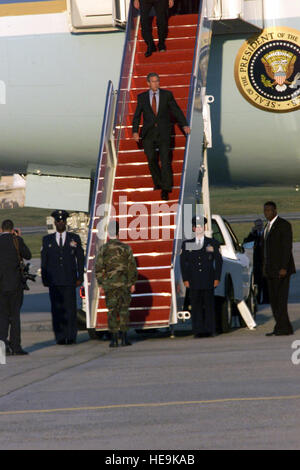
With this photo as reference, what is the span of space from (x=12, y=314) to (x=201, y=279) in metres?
2.99

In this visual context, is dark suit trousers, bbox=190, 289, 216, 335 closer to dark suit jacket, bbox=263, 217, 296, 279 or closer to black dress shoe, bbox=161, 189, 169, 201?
dark suit jacket, bbox=263, 217, 296, 279

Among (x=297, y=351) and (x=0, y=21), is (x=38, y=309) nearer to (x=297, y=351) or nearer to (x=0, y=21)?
(x=0, y=21)

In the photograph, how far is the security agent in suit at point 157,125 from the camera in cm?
1727

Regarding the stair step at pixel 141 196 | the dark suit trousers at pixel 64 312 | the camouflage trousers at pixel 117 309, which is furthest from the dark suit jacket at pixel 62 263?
the camouflage trousers at pixel 117 309

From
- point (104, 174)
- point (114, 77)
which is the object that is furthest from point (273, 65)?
point (104, 174)

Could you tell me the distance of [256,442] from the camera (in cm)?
848

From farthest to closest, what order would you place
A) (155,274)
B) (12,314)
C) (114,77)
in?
(114,77) → (155,274) → (12,314)

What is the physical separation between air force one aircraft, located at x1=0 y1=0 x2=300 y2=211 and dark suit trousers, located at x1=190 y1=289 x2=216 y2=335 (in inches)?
137

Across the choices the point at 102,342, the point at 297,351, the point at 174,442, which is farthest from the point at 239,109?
the point at 174,442

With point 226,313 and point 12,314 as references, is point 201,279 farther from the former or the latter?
point 12,314

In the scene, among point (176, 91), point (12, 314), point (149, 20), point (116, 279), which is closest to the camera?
point (12, 314)

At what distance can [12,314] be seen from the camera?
15.8 metres

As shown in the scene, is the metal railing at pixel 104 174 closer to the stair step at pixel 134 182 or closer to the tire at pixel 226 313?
the stair step at pixel 134 182

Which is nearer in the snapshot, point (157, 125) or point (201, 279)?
point (201, 279)
